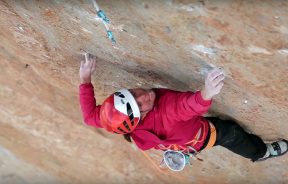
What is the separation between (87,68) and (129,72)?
33 cm

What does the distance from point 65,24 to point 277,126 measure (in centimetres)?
130

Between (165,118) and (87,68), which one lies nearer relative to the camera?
(165,118)

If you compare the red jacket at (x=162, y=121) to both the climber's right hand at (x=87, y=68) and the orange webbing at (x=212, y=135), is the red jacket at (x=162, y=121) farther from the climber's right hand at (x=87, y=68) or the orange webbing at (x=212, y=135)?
the orange webbing at (x=212, y=135)

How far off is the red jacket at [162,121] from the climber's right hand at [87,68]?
3 cm

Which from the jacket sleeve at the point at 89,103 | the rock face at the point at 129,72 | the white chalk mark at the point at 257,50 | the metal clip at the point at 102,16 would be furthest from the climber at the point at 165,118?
the metal clip at the point at 102,16

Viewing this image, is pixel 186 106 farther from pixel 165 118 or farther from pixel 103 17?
pixel 103 17

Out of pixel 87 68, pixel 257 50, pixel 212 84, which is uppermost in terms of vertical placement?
pixel 257 50

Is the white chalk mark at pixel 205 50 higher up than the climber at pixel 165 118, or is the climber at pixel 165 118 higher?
the white chalk mark at pixel 205 50

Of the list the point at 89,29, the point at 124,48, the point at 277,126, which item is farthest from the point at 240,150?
the point at 89,29

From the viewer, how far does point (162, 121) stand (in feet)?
8.06

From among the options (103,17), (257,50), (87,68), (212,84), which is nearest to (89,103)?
(87,68)

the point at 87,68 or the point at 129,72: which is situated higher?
the point at 87,68

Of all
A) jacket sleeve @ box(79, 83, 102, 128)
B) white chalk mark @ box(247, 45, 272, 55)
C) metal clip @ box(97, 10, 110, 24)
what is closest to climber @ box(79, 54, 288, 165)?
jacket sleeve @ box(79, 83, 102, 128)

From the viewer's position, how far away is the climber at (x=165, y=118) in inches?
89.2
